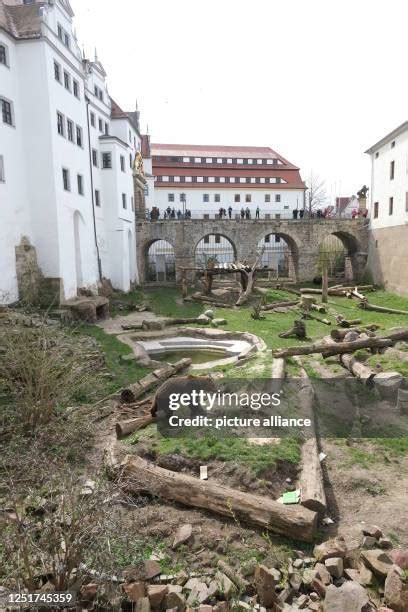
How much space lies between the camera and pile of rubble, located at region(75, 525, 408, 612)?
4207 millimetres

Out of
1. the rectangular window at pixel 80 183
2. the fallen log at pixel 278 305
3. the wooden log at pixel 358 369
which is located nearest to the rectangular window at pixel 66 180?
the rectangular window at pixel 80 183

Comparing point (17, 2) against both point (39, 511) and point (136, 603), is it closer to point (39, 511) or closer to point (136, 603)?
point (39, 511)

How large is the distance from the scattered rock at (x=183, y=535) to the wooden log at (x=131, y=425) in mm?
2843

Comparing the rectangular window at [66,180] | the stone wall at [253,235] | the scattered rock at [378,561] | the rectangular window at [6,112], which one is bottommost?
the scattered rock at [378,561]

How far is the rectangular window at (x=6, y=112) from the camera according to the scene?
674 inches

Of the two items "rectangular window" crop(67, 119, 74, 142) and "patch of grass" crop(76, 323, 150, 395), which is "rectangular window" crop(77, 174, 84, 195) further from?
"patch of grass" crop(76, 323, 150, 395)

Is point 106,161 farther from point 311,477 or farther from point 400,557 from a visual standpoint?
point 400,557

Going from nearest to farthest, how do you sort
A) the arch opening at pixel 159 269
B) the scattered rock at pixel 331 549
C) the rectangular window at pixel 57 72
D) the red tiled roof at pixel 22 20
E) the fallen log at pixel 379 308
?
the scattered rock at pixel 331 549, the red tiled roof at pixel 22 20, the rectangular window at pixel 57 72, the fallen log at pixel 379 308, the arch opening at pixel 159 269

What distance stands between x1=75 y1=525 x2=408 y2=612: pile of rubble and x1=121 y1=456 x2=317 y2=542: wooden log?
1.06 ft

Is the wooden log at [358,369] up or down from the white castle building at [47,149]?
down

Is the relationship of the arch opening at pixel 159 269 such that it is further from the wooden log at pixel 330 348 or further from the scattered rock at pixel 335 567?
the scattered rock at pixel 335 567

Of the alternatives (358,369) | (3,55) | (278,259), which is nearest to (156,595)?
(358,369)

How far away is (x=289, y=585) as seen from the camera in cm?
459

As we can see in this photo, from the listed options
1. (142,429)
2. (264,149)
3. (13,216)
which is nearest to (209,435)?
(142,429)
